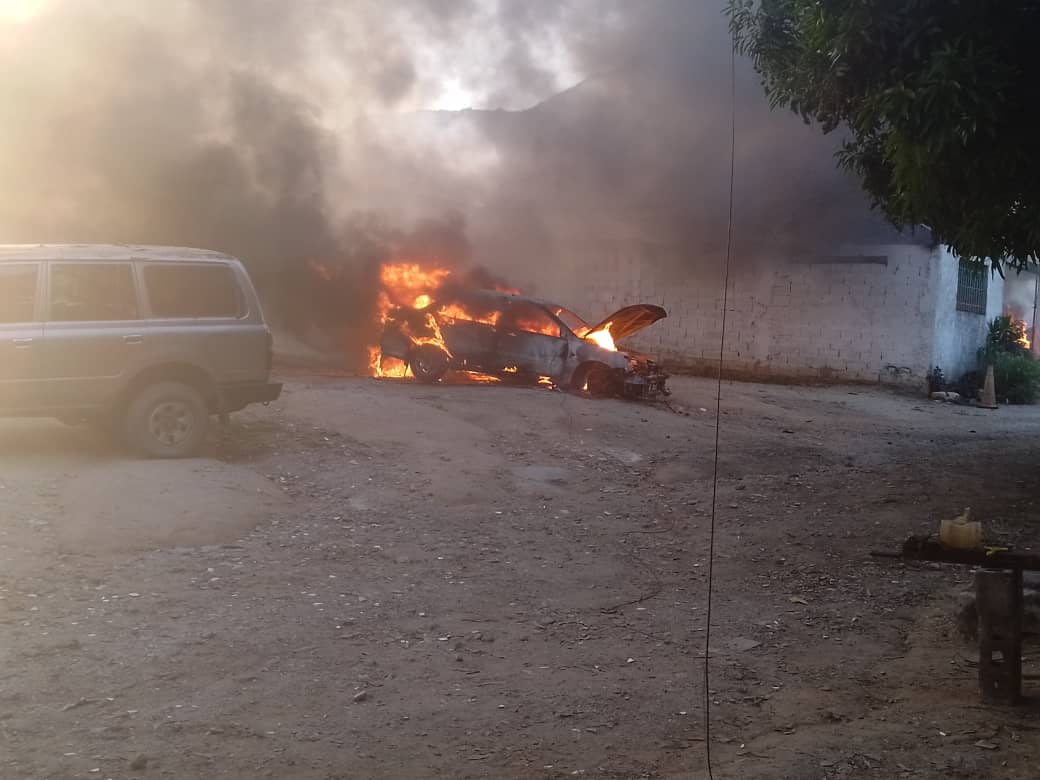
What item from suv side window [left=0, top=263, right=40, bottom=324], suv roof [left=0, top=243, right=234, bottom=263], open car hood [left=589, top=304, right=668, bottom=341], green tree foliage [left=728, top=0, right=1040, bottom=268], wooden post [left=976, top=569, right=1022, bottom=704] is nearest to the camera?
wooden post [left=976, top=569, right=1022, bottom=704]

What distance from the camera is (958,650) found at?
16.6 ft

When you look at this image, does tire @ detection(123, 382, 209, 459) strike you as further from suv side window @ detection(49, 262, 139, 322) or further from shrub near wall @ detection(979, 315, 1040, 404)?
shrub near wall @ detection(979, 315, 1040, 404)

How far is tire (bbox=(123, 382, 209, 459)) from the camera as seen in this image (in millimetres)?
8227

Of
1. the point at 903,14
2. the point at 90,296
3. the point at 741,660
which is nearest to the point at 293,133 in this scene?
the point at 90,296

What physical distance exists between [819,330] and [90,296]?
512 inches

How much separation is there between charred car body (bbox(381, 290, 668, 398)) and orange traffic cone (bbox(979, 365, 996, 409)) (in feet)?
20.5

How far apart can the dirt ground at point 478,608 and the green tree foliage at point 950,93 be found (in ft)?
7.69

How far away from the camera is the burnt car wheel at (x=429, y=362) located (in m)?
14.0

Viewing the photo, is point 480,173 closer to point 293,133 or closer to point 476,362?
point 293,133

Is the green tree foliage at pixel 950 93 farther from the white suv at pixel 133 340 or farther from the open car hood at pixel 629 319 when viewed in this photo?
the open car hood at pixel 629 319

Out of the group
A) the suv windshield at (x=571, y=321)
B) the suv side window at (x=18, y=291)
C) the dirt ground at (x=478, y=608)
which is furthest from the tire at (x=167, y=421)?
the suv windshield at (x=571, y=321)

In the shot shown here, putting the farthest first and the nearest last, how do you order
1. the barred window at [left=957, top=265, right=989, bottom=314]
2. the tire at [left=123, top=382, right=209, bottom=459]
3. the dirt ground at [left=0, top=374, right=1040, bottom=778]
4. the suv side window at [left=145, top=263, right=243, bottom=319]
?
the barred window at [left=957, top=265, right=989, bottom=314], the suv side window at [left=145, top=263, right=243, bottom=319], the tire at [left=123, top=382, right=209, bottom=459], the dirt ground at [left=0, top=374, right=1040, bottom=778]

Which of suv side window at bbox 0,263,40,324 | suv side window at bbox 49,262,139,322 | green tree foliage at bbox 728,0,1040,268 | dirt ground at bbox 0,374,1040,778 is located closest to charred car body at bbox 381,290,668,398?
dirt ground at bbox 0,374,1040,778

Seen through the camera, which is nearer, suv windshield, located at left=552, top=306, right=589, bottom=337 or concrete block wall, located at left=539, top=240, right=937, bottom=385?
suv windshield, located at left=552, top=306, right=589, bottom=337
